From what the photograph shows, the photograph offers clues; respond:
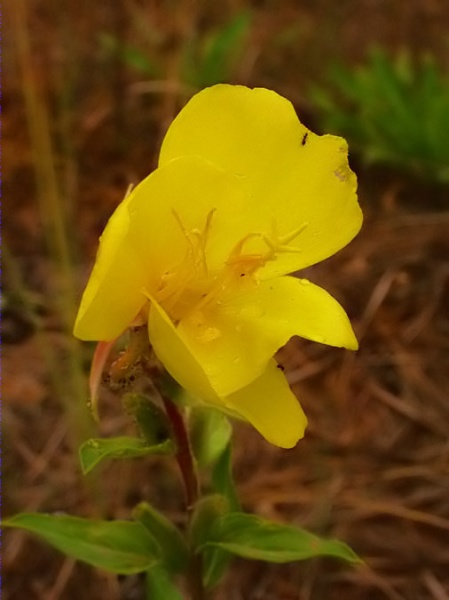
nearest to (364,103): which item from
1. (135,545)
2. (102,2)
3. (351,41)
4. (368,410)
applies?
(351,41)

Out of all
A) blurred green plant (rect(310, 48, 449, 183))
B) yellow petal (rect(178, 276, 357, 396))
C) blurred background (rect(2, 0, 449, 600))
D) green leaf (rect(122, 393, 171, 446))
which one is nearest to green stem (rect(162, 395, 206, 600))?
green leaf (rect(122, 393, 171, 446))

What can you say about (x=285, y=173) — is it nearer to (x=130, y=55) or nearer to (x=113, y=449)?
(x=113, y=449)

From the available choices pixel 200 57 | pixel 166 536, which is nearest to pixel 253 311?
pixel 166 536

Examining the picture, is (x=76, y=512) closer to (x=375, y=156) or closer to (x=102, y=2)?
(x=375, y=156)

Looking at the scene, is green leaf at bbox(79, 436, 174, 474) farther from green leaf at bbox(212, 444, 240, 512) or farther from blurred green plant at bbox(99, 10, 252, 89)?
blurred green plant at bbox(99, 10, 252, 89)

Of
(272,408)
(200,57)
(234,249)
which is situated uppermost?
(234,249)
